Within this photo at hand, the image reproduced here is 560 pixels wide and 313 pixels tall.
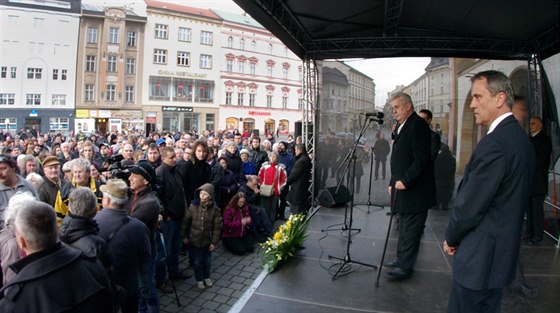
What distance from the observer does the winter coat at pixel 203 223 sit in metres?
4.84

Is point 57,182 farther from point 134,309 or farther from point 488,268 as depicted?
point 488,268

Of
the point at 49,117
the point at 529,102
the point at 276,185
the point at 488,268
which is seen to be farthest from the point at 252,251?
the point at 49,117

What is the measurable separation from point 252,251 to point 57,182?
3.20m

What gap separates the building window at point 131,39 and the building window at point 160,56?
2440mm

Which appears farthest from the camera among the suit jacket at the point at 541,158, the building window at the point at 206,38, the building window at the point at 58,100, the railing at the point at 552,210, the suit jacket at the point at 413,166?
the building window at the point at 206,38

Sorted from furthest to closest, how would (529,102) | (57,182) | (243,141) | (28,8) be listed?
(28,8)
(243,141)
(529,102)
(57,182)

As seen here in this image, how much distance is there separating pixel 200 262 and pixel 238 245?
4.77 ft

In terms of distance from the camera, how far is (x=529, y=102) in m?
7.49

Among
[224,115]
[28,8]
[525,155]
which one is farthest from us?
[224,115]

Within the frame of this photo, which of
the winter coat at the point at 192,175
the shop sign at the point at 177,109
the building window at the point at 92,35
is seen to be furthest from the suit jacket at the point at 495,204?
the building window at the point at 92,35

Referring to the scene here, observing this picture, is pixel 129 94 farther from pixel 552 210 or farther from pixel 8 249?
pixel 8 249

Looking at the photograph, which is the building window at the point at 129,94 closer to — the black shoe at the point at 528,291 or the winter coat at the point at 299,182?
the winter coat at the point at 299,182

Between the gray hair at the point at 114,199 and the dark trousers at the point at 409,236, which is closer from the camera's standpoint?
the gray hair at the point at 114,199

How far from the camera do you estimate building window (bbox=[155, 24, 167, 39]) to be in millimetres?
41338
